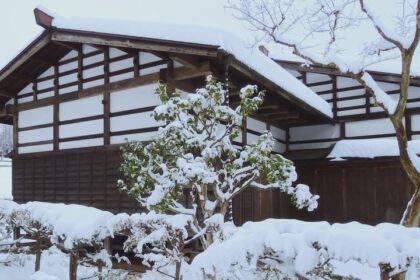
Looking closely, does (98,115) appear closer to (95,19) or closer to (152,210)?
(95,19)

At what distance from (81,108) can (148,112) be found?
89.1 inches

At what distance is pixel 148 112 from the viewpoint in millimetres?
8766

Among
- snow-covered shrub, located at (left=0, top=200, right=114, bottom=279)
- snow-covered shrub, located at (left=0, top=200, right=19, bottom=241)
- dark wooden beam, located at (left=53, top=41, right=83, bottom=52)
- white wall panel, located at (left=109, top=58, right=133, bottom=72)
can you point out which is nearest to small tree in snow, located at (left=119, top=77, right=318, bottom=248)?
snow-covered shrub, located at (left=0, top=200, right=114, bottom=279)

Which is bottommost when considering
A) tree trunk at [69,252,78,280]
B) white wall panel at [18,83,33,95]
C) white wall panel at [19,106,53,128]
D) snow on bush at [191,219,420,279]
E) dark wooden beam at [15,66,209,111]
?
tree trunk at [69,252,78,280]

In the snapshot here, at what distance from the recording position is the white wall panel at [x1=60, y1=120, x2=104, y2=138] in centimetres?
966

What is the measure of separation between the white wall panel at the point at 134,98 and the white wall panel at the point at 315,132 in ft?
22.3

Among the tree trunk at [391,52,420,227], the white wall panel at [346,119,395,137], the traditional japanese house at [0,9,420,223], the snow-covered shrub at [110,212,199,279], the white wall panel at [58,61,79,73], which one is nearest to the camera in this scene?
the snow-covered shrub at [110,212,199,279]

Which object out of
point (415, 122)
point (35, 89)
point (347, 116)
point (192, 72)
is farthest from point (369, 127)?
point (35, 89)

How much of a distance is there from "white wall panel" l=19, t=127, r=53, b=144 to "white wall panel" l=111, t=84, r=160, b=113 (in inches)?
97.1

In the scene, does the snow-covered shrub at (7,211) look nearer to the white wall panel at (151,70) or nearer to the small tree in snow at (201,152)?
the small tree in snow at (201,152)

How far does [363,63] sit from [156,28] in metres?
4.02

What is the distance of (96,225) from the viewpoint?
5.23 meters

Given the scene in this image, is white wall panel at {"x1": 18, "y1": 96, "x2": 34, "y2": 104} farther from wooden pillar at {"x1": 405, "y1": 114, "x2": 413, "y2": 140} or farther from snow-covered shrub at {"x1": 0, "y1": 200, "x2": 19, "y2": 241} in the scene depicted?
wooden pillar at {"x1": 405, "y1": 114, "x2": 413, "y2": 140}

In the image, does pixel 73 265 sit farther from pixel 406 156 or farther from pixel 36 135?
pixel 36 135
